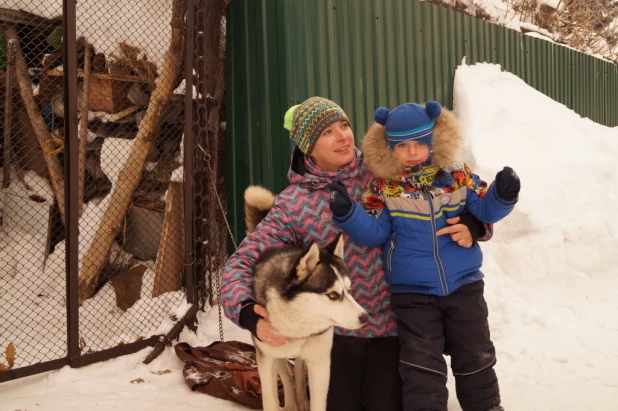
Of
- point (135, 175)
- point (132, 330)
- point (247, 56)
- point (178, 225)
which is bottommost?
point (132, 330)

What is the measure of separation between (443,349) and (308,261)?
901 millimetres

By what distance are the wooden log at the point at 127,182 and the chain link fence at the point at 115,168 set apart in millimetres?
10

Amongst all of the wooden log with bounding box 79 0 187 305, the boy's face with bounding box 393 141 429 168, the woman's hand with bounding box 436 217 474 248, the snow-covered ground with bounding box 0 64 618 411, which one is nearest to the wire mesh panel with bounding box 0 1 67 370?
the wooden log with bounding box 79 0 187 305

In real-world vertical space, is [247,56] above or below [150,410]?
above

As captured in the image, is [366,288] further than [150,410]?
No

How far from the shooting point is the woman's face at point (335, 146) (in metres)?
2.70

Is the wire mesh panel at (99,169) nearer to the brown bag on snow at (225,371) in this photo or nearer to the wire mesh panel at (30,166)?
the wire mesh panel at (30,166)

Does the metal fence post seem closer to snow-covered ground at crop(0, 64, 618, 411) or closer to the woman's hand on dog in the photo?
snow-covered ground at crop(0, 64, 618, 411)

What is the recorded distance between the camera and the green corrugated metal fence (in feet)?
15.0

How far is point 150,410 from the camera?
3.03 m

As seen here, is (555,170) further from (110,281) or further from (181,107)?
(110,281)

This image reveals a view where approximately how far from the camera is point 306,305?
7.48 ft

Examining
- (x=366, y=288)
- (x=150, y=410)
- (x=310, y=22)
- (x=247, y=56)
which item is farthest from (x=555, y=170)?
(x=150, y=410)

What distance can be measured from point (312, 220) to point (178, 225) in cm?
238
